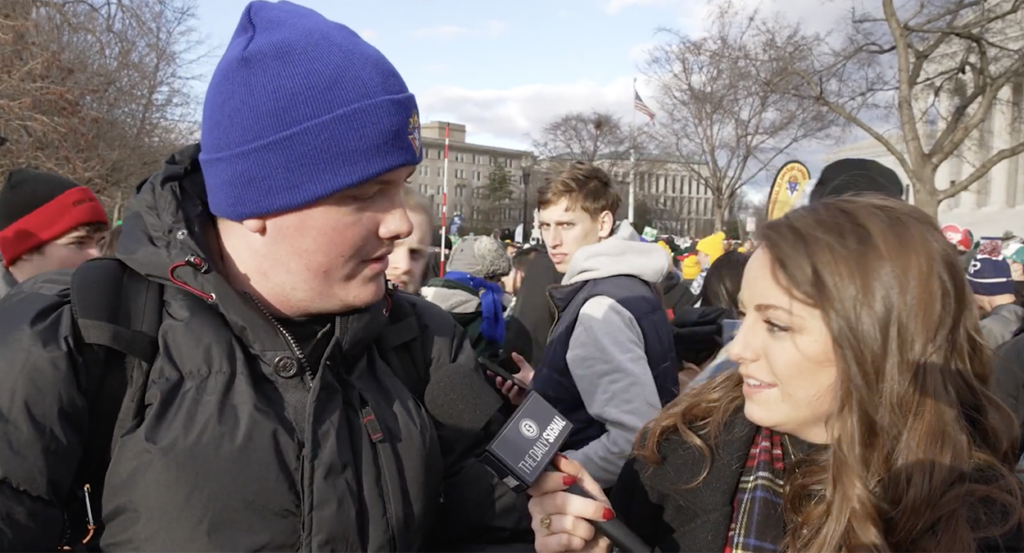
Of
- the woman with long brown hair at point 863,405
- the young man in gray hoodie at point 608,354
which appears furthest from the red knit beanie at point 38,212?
the woman with long brown hair at point 863,405

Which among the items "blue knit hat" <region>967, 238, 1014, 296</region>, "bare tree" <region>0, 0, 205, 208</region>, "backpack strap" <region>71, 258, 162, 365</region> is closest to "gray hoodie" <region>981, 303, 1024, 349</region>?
"blue knit hat" <region>967, 238, 1014, 296</region>

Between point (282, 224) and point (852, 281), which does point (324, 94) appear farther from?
point (852, 281)

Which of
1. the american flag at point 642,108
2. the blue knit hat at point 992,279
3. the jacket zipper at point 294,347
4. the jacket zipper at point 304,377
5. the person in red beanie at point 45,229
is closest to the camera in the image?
the jacket zipper at point 304,377

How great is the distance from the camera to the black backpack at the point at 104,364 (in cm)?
144

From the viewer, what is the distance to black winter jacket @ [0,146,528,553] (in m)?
1.38

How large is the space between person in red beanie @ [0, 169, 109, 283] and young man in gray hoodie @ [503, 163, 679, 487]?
88.7 inches

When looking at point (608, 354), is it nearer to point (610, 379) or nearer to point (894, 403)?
point (610, 379)

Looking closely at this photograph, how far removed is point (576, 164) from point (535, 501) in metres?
2.78

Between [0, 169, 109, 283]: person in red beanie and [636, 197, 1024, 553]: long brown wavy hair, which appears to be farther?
[0, 169, 109, 283]: person in red beanie

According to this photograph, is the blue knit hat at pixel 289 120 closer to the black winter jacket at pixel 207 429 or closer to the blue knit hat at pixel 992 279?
the black winter jacket at pixel 207 429

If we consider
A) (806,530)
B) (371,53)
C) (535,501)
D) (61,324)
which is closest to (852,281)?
(806,530)

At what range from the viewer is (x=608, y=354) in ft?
11.0

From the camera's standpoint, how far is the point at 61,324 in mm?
1437

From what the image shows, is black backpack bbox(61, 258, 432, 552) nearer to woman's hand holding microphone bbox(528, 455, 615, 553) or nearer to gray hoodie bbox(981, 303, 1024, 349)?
woman's hand holding microphone bbox(528, 455, 615, 553)
